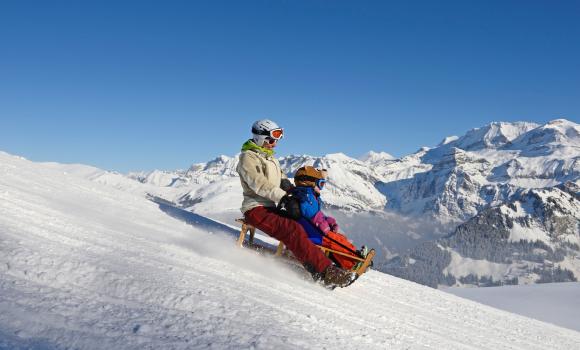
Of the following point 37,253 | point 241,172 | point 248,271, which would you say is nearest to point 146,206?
point 241,172

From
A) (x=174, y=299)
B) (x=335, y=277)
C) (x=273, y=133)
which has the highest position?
(x=273, y=133)

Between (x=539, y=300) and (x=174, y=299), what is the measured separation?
1218 inches

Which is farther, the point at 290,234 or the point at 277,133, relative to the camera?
the point at 277,133

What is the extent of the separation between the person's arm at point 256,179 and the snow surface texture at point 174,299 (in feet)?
3.55

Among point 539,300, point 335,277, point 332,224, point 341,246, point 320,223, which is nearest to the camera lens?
point 335,277

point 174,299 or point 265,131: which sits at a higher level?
point 265,131

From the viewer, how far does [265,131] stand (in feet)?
29.5

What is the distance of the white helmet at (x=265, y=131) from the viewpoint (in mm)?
8992

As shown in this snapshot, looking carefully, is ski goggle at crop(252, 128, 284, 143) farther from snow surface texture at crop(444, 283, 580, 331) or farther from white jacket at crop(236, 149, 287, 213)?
snow surface texture at crop(444, 283, 580, 331)

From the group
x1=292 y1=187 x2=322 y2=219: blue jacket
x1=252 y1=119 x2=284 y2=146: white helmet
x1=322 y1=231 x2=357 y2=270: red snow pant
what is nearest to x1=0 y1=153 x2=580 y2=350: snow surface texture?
x1=322 y1=231 x2=357 y2=270: red snow pant

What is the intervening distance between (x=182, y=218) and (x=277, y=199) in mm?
3971

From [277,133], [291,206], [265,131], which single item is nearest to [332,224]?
[291,206]

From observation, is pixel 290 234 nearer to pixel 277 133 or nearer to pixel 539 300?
pixel 277 133

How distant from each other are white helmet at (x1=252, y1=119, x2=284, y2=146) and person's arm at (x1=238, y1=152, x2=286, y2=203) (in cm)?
51
